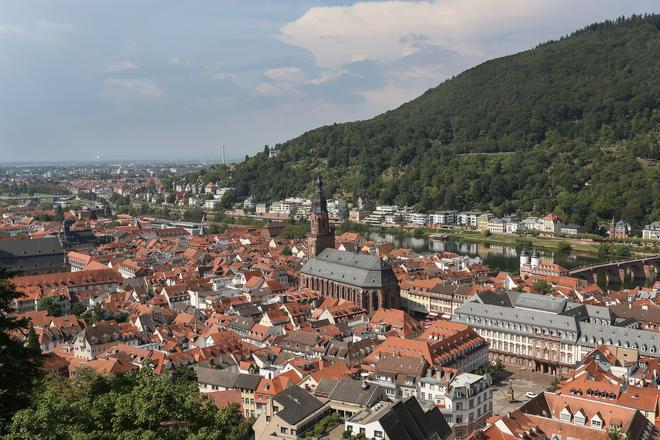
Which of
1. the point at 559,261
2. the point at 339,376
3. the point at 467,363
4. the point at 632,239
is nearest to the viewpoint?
the point at 339,376

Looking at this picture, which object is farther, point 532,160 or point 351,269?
point 532,160

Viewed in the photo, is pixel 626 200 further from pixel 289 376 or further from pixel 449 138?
pixel 289 376

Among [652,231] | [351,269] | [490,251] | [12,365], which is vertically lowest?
[490,251]

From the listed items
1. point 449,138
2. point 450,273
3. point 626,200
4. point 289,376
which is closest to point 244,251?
point 450,273

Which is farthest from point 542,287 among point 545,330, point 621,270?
point 621,270

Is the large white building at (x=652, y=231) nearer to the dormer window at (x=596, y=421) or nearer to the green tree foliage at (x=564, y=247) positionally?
the green tree foliage at (x=564, y=247)

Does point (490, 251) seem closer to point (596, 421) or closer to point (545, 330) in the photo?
point (545, 330)
